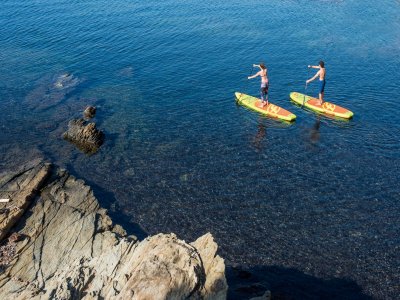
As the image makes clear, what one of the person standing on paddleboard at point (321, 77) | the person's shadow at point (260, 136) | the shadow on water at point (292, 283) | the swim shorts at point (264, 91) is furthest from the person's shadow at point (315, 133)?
the shadow on water at point (292, 283)

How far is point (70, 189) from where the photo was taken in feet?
82.7

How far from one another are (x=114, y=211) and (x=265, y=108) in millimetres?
16613

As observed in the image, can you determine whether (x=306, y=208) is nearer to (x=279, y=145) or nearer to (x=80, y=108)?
(x=279, y=145)

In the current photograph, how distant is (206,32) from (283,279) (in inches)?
1529

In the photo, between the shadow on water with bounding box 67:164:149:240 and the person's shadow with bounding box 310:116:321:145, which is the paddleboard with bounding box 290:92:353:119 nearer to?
the person's shadow with bounding box 310:116:321:145

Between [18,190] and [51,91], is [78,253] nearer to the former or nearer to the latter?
[18,190]

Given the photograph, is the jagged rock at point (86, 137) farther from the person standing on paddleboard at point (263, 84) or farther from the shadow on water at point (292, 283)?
the shadow on water at point (292, 283)

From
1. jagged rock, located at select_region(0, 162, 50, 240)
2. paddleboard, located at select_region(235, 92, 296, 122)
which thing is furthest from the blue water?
jagged rock, located at select_region(0, 162, 50, 240)

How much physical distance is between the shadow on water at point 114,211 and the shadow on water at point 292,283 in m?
6.27

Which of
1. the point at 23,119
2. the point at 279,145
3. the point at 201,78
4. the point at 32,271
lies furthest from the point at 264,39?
the point at 32,271

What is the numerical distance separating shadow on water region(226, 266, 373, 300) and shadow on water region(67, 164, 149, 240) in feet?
20.6

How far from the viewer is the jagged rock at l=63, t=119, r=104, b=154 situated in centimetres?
3116

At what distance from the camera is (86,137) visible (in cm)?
3131

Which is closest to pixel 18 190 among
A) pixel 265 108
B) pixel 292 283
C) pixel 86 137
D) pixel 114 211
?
pixel 114 211
